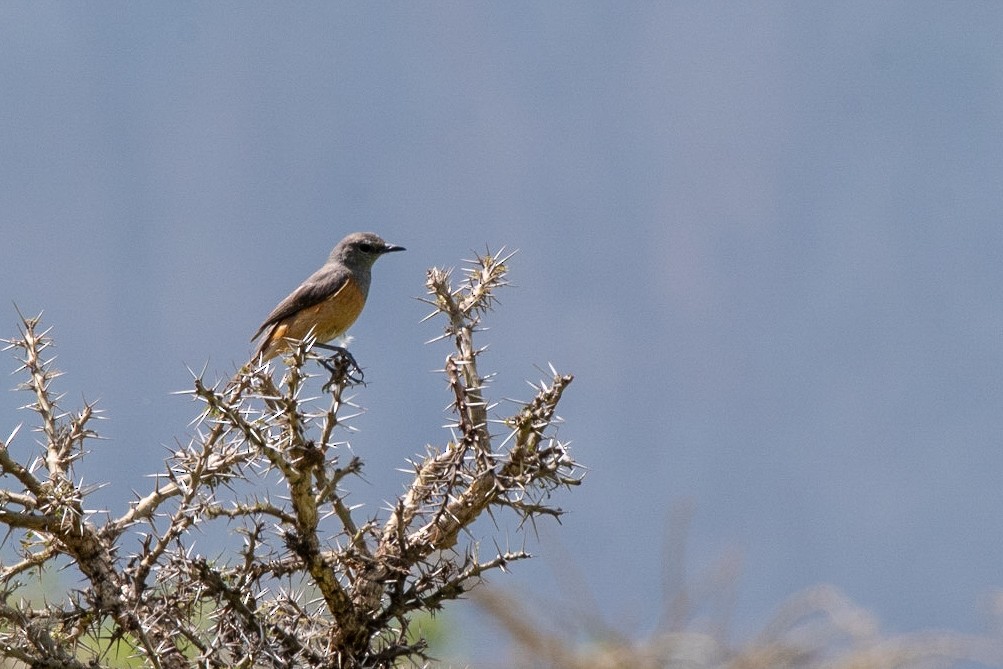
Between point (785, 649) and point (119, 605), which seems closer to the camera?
point (119, 605)

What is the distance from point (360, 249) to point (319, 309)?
1037mm

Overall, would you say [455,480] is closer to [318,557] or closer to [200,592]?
[318,557]

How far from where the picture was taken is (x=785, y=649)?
147 inches

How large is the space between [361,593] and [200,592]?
542 millimetres

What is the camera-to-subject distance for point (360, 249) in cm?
923

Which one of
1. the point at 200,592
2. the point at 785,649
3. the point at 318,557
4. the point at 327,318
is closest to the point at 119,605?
the point at 200,592

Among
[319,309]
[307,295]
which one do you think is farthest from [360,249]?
[319,309]

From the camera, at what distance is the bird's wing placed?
8.43 meters

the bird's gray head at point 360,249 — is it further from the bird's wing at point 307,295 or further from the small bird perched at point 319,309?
the bird's wing at point 307,295

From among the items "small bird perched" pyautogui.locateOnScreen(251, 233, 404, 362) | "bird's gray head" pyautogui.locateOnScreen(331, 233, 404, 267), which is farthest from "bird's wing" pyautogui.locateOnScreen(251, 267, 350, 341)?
"bird's gray head" pyautogui.locateOnScreen(331, 233, 404, 267)

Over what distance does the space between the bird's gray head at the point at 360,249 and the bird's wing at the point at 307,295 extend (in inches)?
18.2

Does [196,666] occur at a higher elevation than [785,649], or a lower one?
lower

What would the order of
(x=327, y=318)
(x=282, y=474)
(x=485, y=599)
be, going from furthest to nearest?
(x=327, y=318), (x=485, y=599), (x=282, y=474)

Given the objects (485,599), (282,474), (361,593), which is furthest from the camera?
(485,599)
